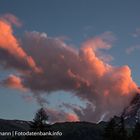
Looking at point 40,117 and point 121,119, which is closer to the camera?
point 40,117

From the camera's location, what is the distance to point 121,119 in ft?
230

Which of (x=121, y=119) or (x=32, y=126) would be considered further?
(x=121, y=119)

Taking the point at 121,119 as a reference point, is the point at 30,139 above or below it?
below

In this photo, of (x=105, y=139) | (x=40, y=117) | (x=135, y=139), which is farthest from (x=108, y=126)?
(x=40, y=117)

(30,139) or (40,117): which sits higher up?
(40,117)

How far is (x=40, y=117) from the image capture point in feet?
203

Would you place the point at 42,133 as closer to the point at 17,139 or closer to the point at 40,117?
the point at 40,117

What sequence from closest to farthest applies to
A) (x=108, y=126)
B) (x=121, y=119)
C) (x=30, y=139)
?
(x=30, y=139), (x=121, y=119), (x=108, y=126)

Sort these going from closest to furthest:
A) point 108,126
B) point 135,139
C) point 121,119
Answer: point 121,119, point 108,126, point 135,139

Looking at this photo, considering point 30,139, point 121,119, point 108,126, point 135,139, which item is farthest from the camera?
point 135,139

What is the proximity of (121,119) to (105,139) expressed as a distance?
796cm

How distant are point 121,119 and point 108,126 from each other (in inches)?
226

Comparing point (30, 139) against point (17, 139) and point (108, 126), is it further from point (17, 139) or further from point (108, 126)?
point (108, 126)

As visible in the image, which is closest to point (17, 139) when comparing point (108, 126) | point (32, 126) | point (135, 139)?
point (32, 126)
